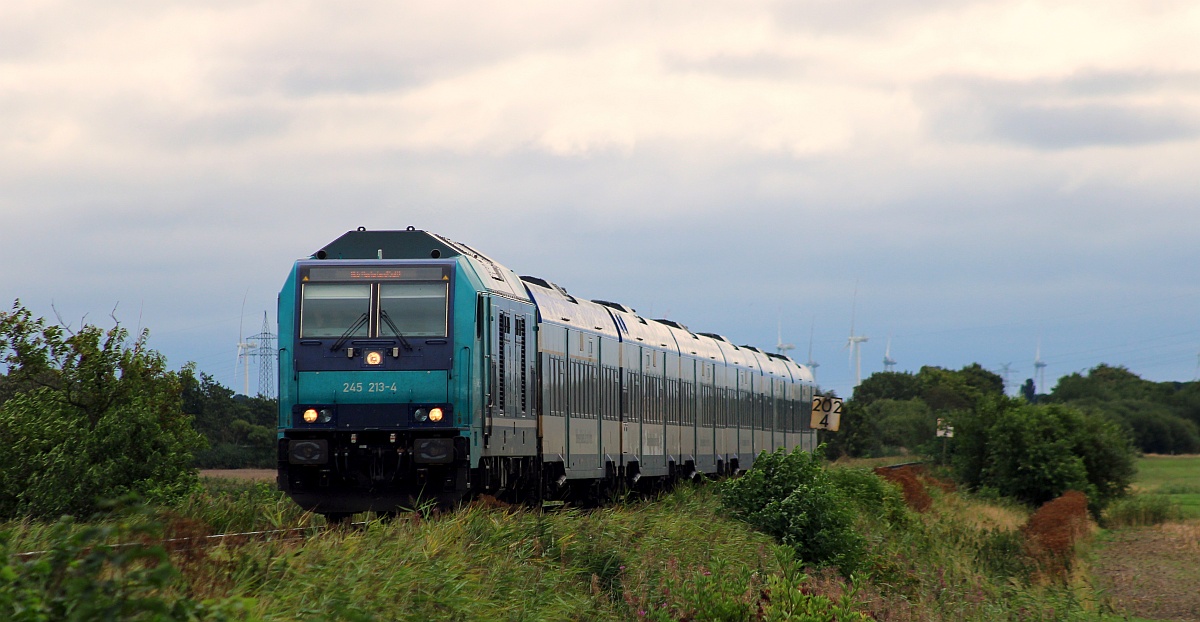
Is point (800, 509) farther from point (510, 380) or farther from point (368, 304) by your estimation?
point (368, 304)

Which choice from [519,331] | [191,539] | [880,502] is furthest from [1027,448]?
[191,539]

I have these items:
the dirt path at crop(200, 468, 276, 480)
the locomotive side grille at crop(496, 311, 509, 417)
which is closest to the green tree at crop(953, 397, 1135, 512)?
the dirt path at crop(200, 468, 276, 480)

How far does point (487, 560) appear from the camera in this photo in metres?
14.9

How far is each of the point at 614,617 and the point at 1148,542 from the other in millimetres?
36297

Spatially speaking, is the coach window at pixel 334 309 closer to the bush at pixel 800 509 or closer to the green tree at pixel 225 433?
the bush at pixel 800 509

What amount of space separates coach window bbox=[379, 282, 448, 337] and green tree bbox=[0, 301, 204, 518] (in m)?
10.8

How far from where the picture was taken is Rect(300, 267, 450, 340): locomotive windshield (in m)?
19.7

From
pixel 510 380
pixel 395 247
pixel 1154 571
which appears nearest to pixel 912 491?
pixel 1154 571

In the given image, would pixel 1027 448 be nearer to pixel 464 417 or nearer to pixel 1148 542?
pixel 1148 542

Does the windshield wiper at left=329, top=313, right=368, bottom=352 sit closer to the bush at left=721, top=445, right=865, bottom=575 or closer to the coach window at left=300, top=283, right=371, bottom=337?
the coach window at left=300, top=283, right=371, bottom=337

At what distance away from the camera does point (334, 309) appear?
19750 mm

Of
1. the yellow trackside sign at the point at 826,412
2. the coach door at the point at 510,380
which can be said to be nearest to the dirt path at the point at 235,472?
the yellow trackside sign at the point at 826,412

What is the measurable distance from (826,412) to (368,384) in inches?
1048

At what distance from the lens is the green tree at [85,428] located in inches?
1320
